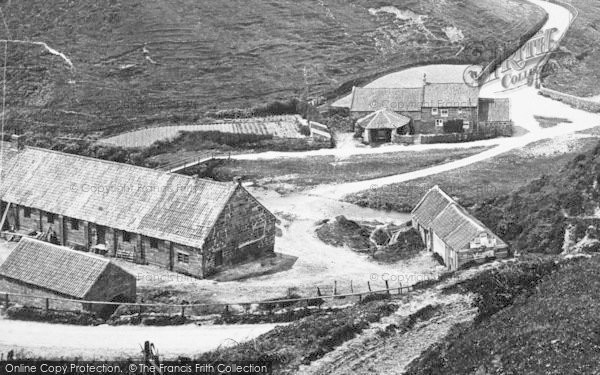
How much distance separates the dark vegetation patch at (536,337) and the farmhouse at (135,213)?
20.7 m

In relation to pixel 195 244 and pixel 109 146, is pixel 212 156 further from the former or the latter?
pixel 195 244

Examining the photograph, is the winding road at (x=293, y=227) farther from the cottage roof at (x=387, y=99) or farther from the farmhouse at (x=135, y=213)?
the cottage roof at (x=387, y=99)

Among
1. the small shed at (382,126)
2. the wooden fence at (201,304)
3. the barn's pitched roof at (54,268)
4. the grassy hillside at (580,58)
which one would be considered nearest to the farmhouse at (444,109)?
the small shed at (382,126)

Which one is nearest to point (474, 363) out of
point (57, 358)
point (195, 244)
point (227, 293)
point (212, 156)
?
point (57, 358)

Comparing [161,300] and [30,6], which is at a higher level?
[30,6]

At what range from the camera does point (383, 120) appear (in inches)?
3583

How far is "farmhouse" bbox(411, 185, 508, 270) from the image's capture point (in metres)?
52.8

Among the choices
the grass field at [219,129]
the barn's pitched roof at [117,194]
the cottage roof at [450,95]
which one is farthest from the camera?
the grass field at [219,129]

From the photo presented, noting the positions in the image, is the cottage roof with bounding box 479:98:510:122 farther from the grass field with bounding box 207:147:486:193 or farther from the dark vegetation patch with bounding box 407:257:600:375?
the dark vegetation patch with bounding box 407:257:600:375

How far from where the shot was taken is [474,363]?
106ft

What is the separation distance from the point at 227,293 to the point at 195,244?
175 inches

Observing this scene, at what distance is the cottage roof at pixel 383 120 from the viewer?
296 feet

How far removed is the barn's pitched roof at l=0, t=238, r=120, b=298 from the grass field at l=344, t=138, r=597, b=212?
26166 mm

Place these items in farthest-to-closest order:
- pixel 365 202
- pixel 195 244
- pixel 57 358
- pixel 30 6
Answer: pixel 30 6
pixel 365 202
pixel 195 244
pixel 57 358
